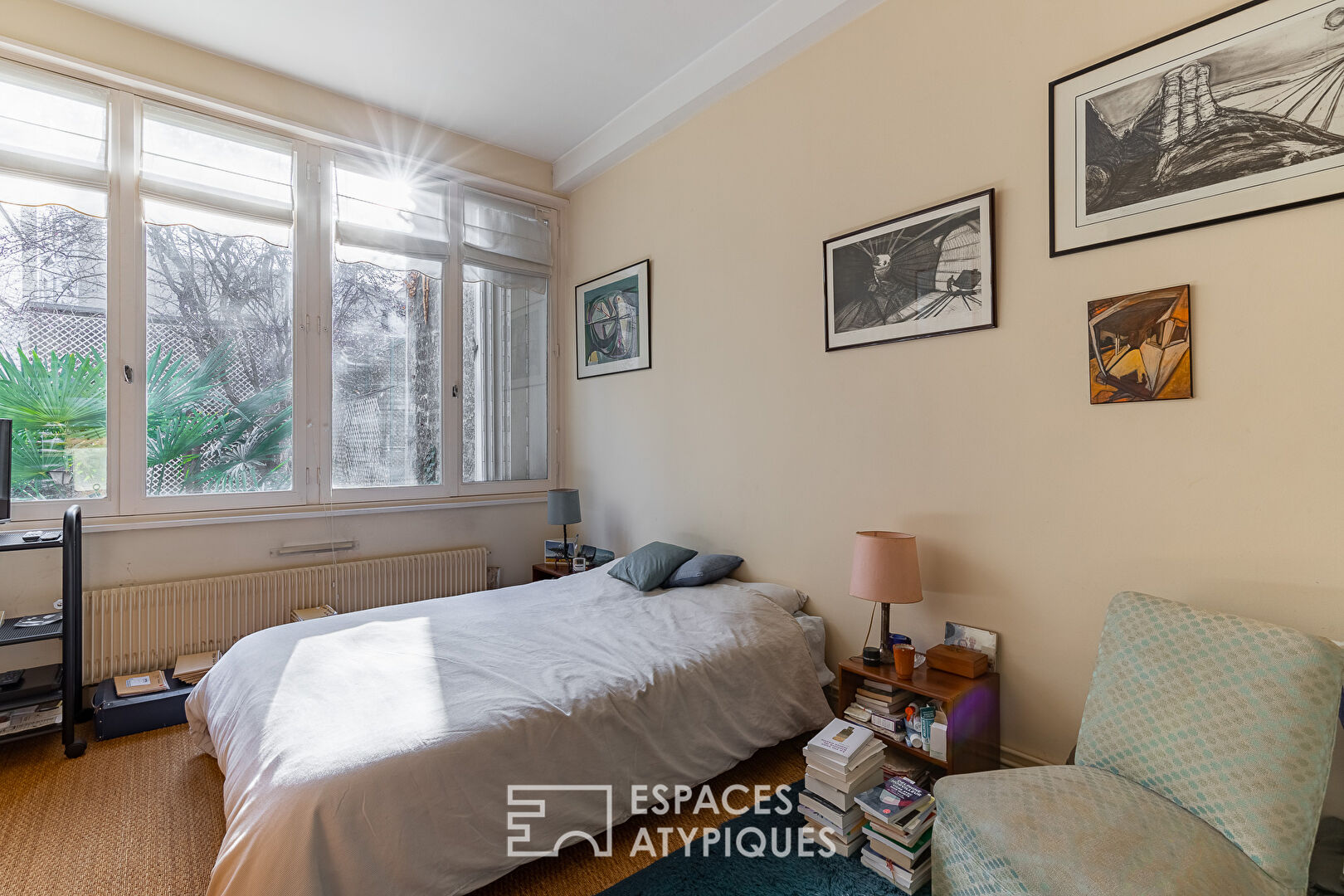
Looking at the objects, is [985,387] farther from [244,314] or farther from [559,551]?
[244,314]

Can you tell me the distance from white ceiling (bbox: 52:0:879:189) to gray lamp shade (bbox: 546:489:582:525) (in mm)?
2209

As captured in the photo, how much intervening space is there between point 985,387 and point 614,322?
2.42 metres

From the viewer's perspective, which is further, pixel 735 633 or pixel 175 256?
pixel 175 256

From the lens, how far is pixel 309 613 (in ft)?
10.9

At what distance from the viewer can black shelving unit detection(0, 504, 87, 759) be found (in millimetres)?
2436

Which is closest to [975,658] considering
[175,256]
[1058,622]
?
[1058,622]

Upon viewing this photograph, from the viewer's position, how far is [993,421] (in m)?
2.22

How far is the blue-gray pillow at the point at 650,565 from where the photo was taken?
9.91 ft

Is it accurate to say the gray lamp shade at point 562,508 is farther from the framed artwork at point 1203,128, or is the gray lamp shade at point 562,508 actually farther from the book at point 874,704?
the framed artwork at point 1203,128

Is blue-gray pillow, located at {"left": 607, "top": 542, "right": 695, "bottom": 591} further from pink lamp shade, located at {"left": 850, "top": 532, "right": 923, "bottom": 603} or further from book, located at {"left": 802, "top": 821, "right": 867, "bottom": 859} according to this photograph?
book, located at {"left": 802, "top": 821, "right": 867, "bottom": 859}

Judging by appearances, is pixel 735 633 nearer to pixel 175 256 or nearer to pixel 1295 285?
pixel 1295 285

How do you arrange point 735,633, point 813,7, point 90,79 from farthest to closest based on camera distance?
1. point 90,79
2. point 813,7
3. point 735,633

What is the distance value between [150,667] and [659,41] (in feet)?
13.2

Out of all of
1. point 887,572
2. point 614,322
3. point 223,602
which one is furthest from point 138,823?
point 614,322
